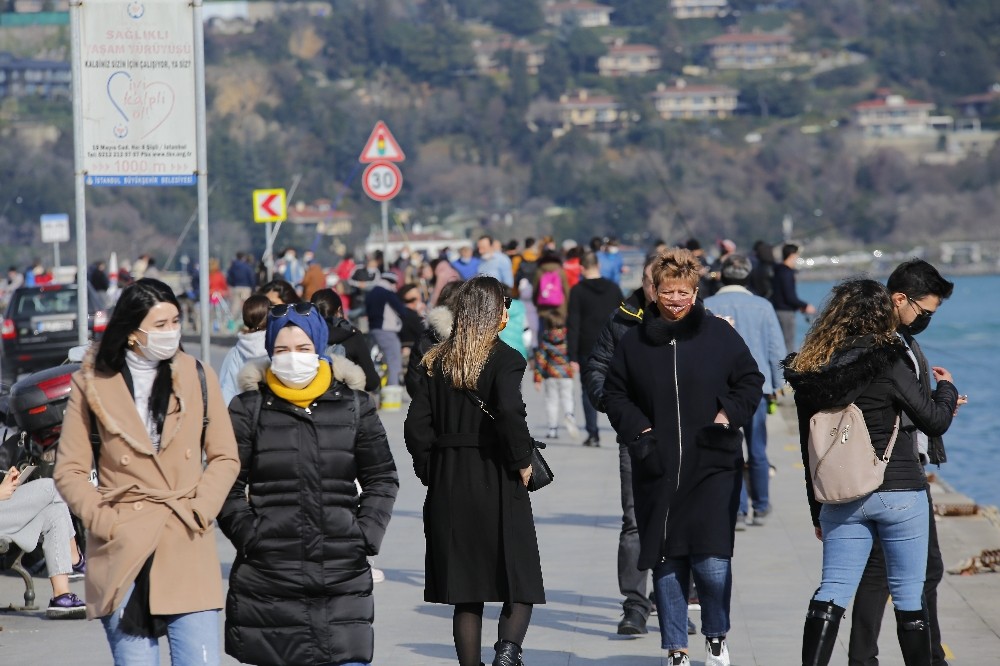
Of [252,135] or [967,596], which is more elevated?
[252,135]

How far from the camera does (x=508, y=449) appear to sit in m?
6.08

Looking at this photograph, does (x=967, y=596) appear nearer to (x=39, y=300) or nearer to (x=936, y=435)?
(x=936, y=435)

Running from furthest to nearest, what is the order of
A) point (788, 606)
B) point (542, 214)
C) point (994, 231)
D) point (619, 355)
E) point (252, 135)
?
point (252, 135) → point (542, 214) → point (994, 231) → point (788, 606) → point (619, 355)

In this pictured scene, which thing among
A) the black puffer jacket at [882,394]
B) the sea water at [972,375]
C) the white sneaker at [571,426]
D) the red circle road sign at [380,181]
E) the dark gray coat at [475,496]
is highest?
the red circle road sign at [380,181]

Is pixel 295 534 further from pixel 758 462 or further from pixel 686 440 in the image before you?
pixel 758 462

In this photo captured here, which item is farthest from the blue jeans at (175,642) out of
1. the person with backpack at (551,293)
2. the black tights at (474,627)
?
the person with backpack at (551,293)

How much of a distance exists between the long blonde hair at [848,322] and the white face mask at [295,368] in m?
1.70

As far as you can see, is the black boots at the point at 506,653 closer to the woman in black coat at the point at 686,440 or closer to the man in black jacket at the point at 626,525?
the woman in black coat at the point at 686,440

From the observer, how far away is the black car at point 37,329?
1006 inches

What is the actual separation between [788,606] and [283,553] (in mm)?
3718

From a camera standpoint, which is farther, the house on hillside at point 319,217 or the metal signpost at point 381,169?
the house on hillside at point 319,217

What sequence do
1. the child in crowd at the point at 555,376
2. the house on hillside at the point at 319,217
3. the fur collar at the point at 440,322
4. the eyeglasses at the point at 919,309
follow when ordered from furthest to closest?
the house on hillside at the point at 319,217 < the child in crowd at the point at 555,376 < the fur collar at the point at 440,322 < the eyeglasses at the point at 919,309

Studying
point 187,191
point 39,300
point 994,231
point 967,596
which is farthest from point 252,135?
point 967,596

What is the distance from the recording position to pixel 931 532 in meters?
6.32
